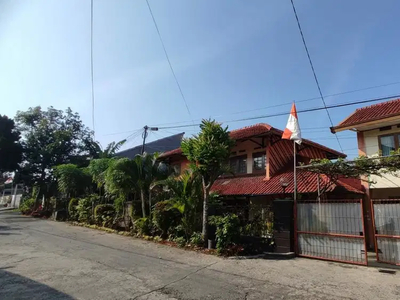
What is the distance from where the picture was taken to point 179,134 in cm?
3438

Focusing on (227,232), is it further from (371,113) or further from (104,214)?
(104,214)

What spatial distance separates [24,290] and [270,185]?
10946 mm

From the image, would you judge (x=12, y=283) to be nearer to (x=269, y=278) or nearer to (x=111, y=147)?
(x=269, y=278)

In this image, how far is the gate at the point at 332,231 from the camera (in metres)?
8.56

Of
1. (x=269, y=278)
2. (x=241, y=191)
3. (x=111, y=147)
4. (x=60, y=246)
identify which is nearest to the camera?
(x=269, y=278)

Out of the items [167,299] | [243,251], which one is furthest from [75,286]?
[243,251]

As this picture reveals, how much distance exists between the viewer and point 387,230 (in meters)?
8.24

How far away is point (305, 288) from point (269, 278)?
1006 millimetres

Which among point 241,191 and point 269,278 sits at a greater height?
point 241,191

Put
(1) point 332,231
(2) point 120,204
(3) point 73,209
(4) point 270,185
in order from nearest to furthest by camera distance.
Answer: (1) point 332,231 → (4) point 270,185 → (2) point 120,204 → (3) point 73,209

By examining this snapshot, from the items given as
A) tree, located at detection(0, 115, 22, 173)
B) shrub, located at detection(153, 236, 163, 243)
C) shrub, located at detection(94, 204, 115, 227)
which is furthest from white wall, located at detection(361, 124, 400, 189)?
tree, located at detection(0, 115, 22, 173)

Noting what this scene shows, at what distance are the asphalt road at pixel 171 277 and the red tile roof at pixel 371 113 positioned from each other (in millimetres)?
7058

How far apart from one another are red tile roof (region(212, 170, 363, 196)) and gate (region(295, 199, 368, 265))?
119 inches

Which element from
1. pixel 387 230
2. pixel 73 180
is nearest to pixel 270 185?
pixel 387 230
